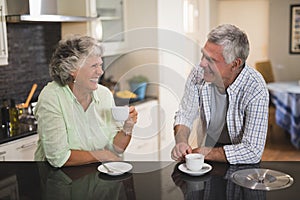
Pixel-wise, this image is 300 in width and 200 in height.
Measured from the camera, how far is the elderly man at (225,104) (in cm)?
189

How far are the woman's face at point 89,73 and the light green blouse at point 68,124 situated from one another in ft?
0.27

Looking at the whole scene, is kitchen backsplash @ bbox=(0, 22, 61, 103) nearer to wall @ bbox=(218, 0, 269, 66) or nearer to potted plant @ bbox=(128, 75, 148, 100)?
potted plant @ bbox=(128, 75, 148, 100)

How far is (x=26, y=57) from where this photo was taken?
3.49 metres

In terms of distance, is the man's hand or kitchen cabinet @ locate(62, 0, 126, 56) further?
kitchen cabinet @ locate(62, 0, 126, 56)

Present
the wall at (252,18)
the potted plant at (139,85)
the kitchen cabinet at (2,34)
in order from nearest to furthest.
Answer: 1. the kitchen cabinet at (2,34)
2. the potted plant at (139,85)
3. the wall at (252,18)

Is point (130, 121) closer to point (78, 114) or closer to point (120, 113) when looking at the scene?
point (120, 113)

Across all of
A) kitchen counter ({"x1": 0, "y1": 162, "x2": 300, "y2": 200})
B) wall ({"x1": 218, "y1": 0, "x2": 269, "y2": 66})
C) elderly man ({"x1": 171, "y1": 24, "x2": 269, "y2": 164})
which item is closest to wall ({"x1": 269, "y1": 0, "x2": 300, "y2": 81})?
wall ({"x1": 218, "y1": 0, "x2": 269, "y2": 66})

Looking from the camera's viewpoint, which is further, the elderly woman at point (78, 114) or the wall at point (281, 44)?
the wall at point (281, 44)

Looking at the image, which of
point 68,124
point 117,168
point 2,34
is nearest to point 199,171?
point 117,168

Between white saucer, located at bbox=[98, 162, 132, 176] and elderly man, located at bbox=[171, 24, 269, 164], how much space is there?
0.80 feet

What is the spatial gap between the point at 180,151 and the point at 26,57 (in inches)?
80.1

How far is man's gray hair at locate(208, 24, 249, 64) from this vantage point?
1.97 meters

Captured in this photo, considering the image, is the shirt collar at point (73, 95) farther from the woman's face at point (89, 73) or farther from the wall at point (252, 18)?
the wall at point (252, 18)

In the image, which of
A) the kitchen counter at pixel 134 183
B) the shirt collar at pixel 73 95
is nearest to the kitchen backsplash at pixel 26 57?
the shirt collar at pixel 73 95
